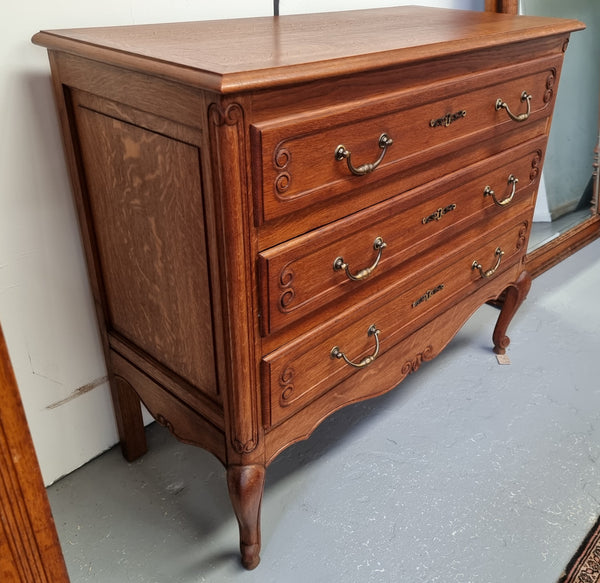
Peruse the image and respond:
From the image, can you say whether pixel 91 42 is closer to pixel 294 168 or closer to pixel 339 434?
pixel 294 168

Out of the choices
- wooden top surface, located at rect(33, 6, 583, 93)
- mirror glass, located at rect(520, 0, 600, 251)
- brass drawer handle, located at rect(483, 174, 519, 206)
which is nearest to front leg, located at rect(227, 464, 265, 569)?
wooden top surface, located at rect(33, 6, 583, 93)

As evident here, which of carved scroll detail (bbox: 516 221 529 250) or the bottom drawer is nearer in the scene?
the bottom drawer

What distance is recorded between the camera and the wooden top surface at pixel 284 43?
0.89 m

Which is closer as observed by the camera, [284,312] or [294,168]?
[294,168]

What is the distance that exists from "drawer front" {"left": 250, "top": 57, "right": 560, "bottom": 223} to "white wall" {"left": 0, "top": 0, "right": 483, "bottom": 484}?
0.58 meters

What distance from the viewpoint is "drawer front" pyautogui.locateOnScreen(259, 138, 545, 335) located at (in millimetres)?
1057

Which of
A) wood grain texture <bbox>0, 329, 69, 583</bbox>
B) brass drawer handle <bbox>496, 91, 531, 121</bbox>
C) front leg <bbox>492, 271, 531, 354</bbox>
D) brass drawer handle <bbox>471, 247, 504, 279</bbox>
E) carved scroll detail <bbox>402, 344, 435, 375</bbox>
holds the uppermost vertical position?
brass drawer handle <bbox>496, 91, 531, 121</bbox>

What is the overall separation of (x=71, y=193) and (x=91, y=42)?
392 millimetres

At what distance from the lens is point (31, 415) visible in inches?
57.0

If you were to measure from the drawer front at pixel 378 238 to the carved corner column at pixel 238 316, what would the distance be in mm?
41

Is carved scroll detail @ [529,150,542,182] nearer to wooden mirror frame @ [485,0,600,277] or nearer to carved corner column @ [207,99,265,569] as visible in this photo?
wooden mirror frame @ [485,0,600,277]

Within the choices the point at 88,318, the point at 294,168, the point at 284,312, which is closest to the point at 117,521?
the point at 88,318

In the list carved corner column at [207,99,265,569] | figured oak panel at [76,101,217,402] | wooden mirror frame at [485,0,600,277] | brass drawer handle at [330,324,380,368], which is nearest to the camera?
carved corner column at [207,99,265,569]

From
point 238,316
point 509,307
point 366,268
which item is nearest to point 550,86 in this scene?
point 509,307
